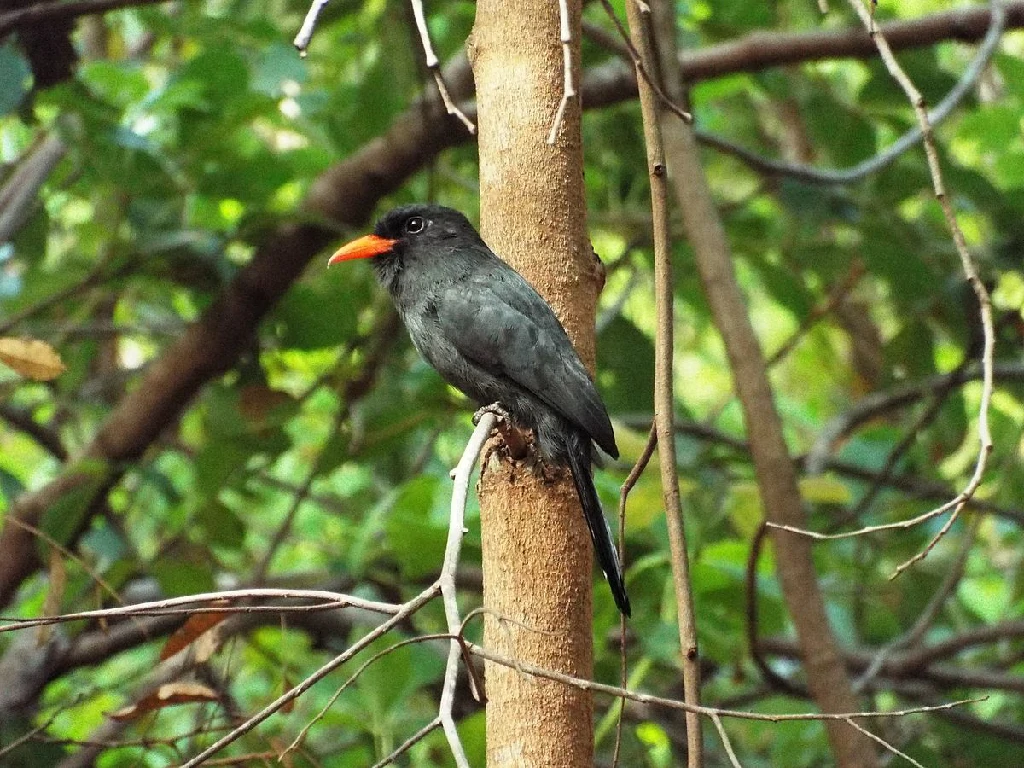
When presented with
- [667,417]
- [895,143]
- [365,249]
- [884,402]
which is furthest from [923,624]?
[667,417]

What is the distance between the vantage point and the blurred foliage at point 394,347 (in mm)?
3477

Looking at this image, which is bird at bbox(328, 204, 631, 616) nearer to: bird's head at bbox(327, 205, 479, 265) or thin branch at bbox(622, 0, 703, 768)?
bird's head at bbox(327, 205, 479, 265)

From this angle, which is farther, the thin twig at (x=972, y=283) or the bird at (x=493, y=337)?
the bird at (x=493, y=337)

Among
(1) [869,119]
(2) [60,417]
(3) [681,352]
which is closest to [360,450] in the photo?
(2) [60,417]

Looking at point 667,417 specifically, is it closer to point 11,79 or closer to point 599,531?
point 599,531

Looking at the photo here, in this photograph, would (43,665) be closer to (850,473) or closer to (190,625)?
(190,625)

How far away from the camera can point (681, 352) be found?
639cm

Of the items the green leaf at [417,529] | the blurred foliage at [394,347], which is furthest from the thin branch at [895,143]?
the green leaf at [417,529]

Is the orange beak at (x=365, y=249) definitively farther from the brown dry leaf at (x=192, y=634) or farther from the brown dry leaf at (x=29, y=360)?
the brown dry leaf at (x=192, y=634)

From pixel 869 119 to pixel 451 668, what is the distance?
141 inches

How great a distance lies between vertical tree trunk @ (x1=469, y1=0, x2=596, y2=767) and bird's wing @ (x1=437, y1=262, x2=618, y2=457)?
0.08 metres

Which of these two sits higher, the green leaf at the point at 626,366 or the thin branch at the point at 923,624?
the green leaf at the point at 626,366

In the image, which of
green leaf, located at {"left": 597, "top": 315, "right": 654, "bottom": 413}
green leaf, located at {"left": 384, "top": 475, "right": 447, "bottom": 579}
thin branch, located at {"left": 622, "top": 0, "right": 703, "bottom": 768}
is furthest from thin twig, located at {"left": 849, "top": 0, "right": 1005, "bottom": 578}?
green leaf, located at {"left": 597, "top": 315, "right": 654, "bottom": 413}

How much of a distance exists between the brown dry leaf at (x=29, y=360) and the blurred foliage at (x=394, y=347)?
96cm
